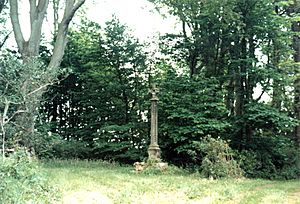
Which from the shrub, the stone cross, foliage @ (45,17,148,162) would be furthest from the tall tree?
the shrub

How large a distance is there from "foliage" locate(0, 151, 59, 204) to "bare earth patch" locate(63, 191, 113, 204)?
18cm

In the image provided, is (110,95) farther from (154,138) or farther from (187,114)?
(154,138)

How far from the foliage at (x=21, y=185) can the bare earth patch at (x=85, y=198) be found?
18cm

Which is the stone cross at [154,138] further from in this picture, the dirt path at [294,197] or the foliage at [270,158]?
the dirt path at [294,197]

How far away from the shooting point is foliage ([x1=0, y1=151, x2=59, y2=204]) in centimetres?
391

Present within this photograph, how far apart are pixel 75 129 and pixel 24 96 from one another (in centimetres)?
784

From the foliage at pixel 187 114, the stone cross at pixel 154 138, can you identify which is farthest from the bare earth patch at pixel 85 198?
the foliage at pixel 187 114

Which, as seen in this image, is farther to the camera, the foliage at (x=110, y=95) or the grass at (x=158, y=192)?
the foliage at (x=110, y=95)

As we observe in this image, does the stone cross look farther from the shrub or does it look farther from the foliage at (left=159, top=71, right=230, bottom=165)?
the shrub

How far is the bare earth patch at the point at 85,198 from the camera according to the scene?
5479mm

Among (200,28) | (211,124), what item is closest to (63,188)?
(211,124)

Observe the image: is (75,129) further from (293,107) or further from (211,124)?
(293,107)

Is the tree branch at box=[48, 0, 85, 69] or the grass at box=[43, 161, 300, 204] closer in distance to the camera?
the grass at box=[43, 161, 300, 204]

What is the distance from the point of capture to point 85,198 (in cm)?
575
